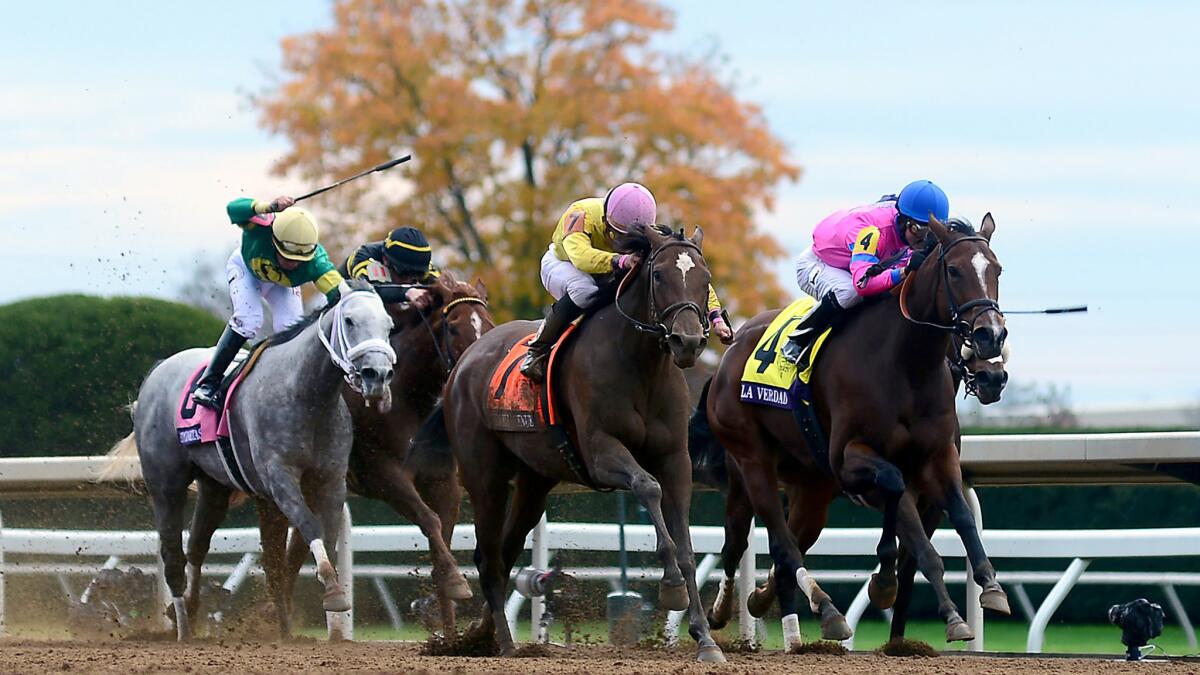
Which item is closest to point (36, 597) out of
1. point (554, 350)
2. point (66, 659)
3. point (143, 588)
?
point (143, 588)

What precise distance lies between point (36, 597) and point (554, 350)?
4.60 metres

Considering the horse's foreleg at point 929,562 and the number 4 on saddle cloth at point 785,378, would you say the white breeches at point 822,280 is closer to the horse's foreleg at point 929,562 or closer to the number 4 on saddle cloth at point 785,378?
the number 4 on saddle cloth at point 785,378

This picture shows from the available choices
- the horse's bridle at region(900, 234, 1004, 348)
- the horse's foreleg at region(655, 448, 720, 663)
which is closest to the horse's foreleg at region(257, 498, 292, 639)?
the horse's foreleg at region(655, 448, 720, 663)

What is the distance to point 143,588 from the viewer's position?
9547 mm

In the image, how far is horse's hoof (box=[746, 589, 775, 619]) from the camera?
25.6ft

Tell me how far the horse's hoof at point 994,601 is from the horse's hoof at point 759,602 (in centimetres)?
176

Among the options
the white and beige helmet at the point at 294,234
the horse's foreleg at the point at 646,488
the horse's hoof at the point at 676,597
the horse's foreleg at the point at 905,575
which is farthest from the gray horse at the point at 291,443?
the horse's foreleg at the point at 905,575

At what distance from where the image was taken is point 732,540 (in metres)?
8.04

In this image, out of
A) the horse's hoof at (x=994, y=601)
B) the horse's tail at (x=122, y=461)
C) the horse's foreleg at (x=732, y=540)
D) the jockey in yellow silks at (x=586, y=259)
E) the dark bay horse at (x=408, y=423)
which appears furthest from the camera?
the horse's tail at (x=122, y=461)

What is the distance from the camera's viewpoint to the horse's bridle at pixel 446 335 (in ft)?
26.9

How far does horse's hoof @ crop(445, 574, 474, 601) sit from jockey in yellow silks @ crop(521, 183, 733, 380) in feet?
3.32

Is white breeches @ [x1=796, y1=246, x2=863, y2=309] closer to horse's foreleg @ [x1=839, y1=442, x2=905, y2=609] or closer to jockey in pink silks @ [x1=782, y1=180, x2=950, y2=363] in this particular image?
jockey in pink silks @ [x1=782, y1=180, x2=950, y2=363]

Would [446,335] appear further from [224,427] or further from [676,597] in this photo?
[676,597]

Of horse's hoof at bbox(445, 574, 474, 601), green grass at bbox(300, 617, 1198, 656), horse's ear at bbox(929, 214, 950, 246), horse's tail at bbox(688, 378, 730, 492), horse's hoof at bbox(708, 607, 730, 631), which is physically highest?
horse's ear at bbox(929, 214, 950, 246)
